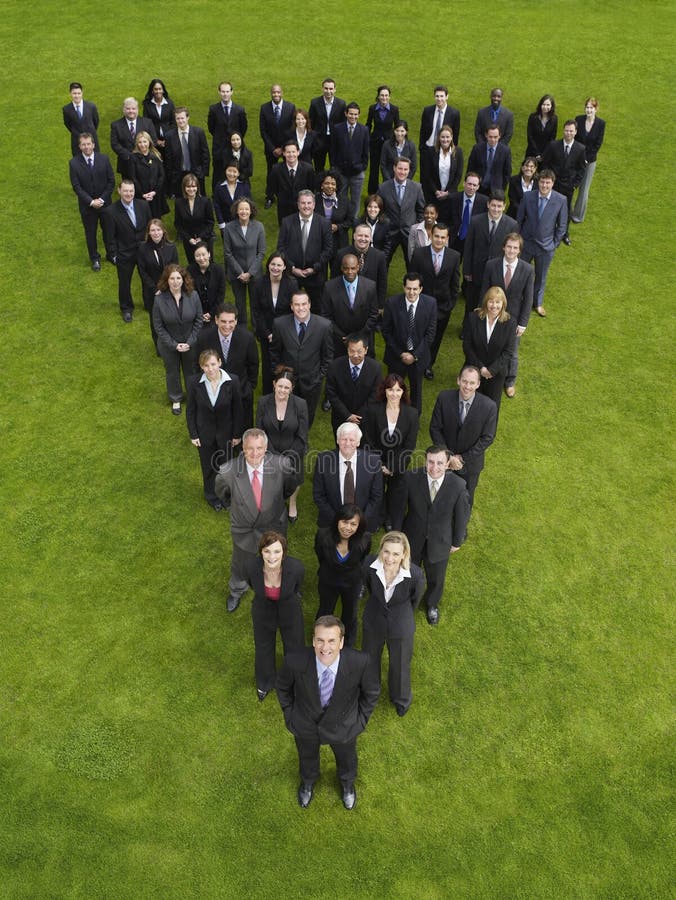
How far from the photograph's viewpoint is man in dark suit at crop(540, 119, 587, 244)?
10.9 meters

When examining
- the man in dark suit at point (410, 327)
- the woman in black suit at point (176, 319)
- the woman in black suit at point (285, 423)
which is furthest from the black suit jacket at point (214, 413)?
the man in dark suit at point (410, 327)

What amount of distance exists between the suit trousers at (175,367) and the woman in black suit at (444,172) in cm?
418

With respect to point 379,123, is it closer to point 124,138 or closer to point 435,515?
point 124,138

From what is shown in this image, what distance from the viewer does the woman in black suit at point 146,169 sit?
10.5 m

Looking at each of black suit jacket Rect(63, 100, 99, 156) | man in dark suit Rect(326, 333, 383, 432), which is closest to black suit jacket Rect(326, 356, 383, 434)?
man in dark suit Rect(326, 333, 383, 432)

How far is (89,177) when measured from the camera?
1054cm

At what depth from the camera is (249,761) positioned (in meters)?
5.96

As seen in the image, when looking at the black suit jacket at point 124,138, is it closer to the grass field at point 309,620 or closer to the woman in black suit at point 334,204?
the grass field at point 309,620

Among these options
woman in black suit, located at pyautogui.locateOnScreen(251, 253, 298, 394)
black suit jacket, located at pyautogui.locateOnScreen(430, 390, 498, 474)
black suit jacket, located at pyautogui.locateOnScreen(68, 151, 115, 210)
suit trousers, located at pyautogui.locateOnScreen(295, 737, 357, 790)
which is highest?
black suit jacket, located at pyautogui.locateOnScreen(68, 151, 115, 210)

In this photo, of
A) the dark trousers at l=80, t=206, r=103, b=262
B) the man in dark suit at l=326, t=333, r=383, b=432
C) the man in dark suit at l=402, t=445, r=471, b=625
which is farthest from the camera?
the dark trousers at l=80, t=206, r=103, b=262

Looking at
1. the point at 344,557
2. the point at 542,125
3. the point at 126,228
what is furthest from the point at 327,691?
the point at 542,125

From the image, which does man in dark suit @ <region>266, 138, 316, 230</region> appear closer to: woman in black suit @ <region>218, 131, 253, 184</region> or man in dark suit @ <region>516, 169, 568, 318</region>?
woman in black suit @ <region>218, 131, 253, 184</region>

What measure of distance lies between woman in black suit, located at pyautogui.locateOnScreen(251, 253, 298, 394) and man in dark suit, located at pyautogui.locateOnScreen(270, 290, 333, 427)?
232 millimetres

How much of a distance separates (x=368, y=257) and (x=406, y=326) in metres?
1.03
